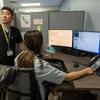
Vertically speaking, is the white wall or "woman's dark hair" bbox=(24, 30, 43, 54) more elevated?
the white wall

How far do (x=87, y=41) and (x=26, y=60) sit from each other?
53.5 inches

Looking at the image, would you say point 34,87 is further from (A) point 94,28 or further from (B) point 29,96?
(A) point 94,28

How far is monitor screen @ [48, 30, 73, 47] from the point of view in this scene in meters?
3.16

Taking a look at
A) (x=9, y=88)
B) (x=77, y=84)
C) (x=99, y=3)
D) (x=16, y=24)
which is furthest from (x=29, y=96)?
(x=16, y=24)

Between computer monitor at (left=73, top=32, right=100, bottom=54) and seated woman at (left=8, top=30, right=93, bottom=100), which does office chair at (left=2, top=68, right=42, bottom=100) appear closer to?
seated woman at (left=8, top=30, right=93, bottom=100)

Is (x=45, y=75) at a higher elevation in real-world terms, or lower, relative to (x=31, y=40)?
lower

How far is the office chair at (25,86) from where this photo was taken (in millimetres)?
1497

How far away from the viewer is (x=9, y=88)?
5.59 ft

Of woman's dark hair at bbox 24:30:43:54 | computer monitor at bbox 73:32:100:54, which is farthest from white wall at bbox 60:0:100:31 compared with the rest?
woman's dark hair at bbox 24:30:43:54

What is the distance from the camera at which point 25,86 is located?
160 centimetres

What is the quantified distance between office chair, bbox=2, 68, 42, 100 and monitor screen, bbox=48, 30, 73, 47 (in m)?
1.67

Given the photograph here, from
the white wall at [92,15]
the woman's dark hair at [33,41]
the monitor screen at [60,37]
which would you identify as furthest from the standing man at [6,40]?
the white wall at [92,15]

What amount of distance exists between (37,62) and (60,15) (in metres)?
1.97

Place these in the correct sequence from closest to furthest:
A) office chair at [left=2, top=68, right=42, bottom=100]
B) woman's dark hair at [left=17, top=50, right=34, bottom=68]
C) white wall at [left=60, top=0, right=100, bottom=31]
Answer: office chair at [left=2, top=68, right=42, bottom=100]
woman's dark hair at [left=17, top=50, right=34, bottom=68]
white wall at [left=60, top=0, right=100, bottom=31]
